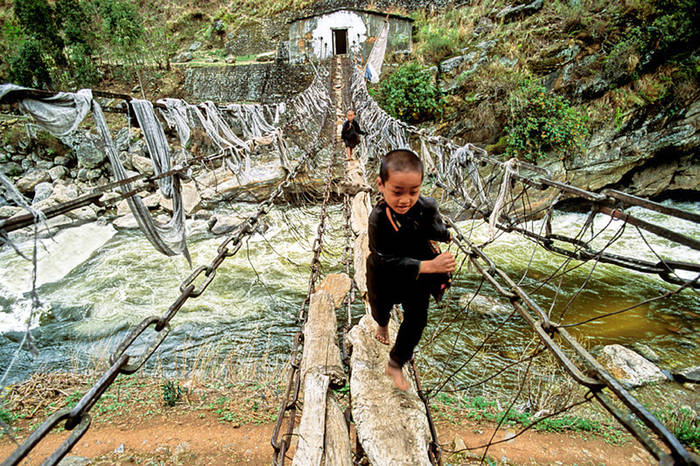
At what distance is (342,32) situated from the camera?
11.6 metres

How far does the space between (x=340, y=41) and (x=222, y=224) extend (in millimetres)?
8558

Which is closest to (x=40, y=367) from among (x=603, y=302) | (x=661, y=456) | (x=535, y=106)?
(x=661, y=456)

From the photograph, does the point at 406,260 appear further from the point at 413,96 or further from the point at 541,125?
the point at 413,96

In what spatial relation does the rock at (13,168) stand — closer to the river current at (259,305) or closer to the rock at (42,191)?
the rock at (42,191)

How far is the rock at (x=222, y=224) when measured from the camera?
7020 mm

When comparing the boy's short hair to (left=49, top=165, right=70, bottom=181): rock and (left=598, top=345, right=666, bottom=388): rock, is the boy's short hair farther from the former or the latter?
(left=49, top=165, right=70, bottom=181): rock

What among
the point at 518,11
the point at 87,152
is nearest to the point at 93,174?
the point at 87,152

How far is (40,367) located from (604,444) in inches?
221

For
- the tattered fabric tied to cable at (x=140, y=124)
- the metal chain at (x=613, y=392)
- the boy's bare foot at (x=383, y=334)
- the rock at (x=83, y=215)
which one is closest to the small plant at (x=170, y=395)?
the tattered fabric tied to cable at (x=140, y=124)

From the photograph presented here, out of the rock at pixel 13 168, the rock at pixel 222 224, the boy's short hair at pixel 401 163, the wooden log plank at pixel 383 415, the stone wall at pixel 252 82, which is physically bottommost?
the rock at pixel 222 224

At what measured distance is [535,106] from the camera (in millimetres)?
6219

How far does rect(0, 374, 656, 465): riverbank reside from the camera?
2074 millimetres

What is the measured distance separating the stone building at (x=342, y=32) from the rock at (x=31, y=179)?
8297mm

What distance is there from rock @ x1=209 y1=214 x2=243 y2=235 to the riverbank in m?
4.32
